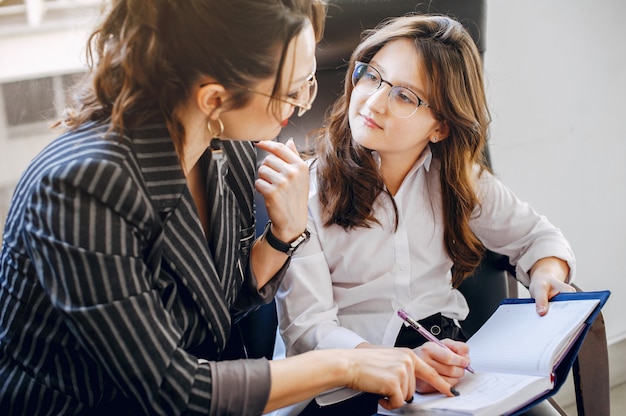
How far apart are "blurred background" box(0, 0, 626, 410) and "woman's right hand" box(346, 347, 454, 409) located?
1.06 meters

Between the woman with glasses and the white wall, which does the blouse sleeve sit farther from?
the white wall

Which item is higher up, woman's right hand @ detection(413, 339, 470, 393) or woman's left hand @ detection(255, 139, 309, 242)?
woman's left hand @ detection(255, 139, 309, 242)

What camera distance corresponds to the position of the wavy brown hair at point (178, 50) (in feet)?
2.97

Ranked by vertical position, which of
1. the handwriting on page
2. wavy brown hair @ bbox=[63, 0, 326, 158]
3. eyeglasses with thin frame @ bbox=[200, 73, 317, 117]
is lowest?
the handwriting on page

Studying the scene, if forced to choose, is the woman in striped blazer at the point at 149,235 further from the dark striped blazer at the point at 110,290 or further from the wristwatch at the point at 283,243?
the wristwatch at the point at 283,243

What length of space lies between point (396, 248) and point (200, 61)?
1.98 feet

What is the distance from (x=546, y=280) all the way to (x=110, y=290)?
82 centimetres

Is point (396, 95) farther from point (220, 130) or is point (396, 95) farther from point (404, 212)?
point (220, 130)

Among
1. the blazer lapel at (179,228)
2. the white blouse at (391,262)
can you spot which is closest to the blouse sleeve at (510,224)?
the white blouse at (391,262)

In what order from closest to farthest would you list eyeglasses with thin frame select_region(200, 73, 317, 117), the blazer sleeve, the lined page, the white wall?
the blazer sleeve
eyeglasses with thin frame select_region(200, 73, 317, 117)
the lined page
the white wall

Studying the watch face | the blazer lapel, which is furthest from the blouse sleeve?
Answer: the blazer lapel

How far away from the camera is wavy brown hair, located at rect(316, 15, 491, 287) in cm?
127

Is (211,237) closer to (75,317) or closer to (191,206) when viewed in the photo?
(191,206)

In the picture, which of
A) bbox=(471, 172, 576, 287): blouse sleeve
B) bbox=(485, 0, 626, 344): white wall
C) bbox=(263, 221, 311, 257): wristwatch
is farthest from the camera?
bbox=(485, 0, 626, 344): white wall
